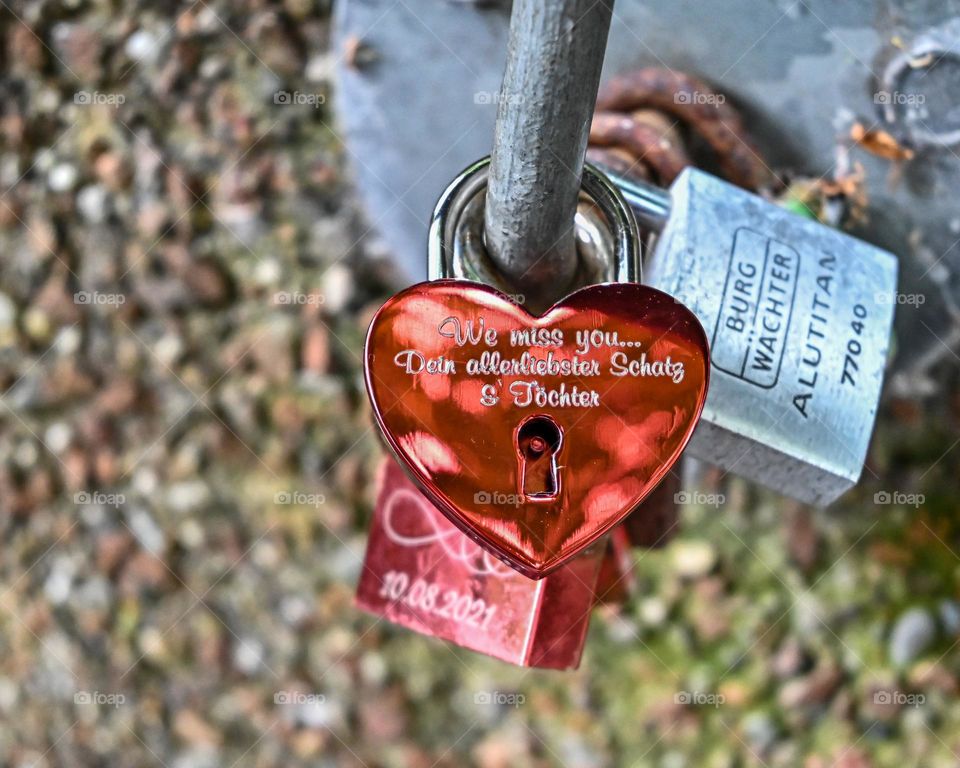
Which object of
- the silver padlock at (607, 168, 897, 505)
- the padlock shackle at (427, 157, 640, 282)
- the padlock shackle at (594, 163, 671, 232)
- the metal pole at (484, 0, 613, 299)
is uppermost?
the metal pole at (484, 0, 613, 299)

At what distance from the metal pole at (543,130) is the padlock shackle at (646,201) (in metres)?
0.14

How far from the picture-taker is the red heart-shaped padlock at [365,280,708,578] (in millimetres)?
574

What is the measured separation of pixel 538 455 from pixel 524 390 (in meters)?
0.04

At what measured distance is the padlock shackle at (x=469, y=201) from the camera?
62 cm

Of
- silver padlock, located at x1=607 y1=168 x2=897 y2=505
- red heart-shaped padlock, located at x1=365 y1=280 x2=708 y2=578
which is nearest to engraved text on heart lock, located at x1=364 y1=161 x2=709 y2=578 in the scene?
red heart-shaped padlock, located at x1=365 y1=280 x2=708 y2=578

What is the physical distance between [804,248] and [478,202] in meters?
0.27

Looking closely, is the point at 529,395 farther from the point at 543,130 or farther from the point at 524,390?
the point at 543,130

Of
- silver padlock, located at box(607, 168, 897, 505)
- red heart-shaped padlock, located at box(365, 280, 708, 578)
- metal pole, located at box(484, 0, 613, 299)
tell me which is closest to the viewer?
metal pole, located at box(484, 0, 613, 299)

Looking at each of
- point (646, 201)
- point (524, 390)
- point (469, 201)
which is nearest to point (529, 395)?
point (524, 390)

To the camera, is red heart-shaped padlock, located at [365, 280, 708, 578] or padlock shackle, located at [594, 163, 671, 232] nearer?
red heart-shaped padlock, located at [365, 280, 708, 578]

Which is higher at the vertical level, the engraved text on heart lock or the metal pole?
the metal pole

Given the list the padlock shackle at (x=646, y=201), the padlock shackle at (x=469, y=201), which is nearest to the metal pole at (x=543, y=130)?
the padlock shackle at (x=469, y=201)

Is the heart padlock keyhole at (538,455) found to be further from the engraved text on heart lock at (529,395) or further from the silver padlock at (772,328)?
the silver padlock at (772,328)

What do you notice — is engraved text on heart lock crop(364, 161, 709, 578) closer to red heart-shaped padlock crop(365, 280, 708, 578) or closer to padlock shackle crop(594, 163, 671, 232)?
red heart-shaped padlock crop(365, 280, 708, 578)
